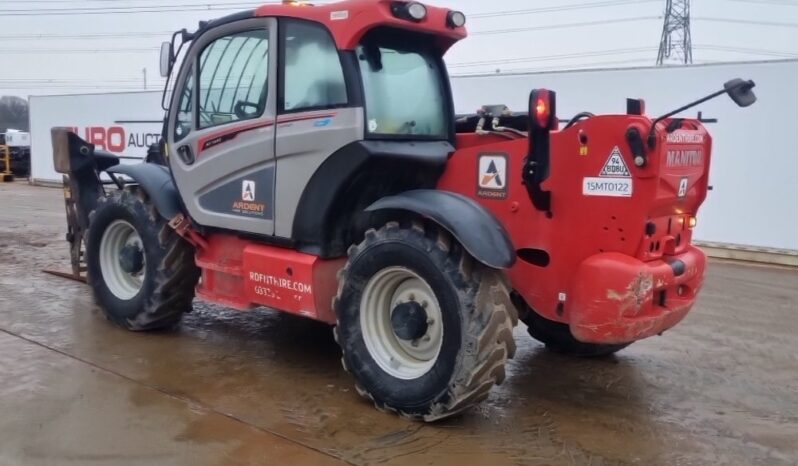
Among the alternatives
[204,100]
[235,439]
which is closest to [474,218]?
[235,439]

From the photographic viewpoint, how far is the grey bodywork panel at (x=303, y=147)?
4.79 m

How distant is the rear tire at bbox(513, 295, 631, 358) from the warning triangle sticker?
167 centimetres

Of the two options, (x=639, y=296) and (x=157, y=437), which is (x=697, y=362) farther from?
(x=157, y=437)

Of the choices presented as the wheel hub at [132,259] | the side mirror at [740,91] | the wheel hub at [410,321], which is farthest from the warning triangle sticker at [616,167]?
the wheel hub at [132,259]

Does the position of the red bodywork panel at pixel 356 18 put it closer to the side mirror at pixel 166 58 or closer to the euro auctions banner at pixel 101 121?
the side mirror at pixel 166 58

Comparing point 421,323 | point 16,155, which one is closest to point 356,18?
point 421,323

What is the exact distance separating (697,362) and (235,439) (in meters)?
3.51

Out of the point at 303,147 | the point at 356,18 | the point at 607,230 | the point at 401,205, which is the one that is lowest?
the point at 607,230

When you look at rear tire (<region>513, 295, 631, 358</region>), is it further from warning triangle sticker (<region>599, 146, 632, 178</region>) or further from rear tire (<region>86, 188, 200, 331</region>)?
rear tire (<region>86, 188, 200, 331</region>)

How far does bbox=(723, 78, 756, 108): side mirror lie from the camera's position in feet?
12.8

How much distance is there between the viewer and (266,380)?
5.18 metres

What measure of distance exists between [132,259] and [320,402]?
2395mm

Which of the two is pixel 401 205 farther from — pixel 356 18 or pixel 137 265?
pixel 137 265

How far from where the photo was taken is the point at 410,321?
4.53m
